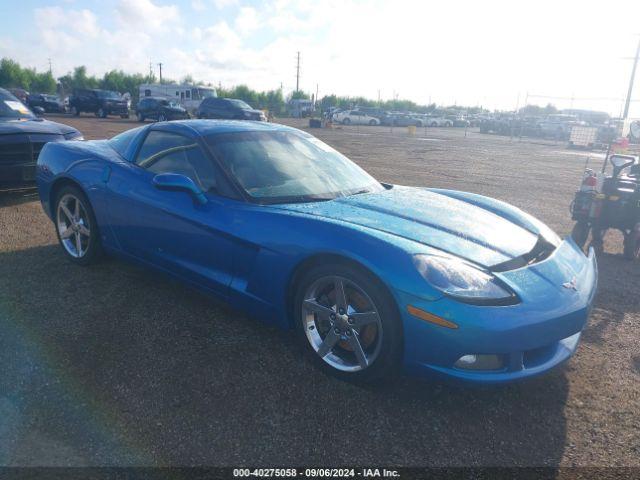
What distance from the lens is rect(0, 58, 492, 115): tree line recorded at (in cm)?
6700

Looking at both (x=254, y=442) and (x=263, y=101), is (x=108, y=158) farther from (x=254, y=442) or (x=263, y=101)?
(x=263, y=101)

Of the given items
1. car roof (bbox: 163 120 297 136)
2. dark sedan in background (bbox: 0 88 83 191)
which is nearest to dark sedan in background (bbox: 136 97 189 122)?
dark sedan in background (bbox: 0 88 83 191)

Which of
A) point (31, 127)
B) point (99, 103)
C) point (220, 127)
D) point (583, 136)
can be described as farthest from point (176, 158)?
point (99, 103)

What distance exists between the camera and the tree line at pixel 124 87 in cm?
6700

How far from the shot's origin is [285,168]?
3.61 metres

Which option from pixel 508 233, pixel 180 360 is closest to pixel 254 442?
pixel 180 360

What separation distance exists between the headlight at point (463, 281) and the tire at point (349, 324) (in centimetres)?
24

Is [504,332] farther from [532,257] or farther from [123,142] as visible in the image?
[123,142]

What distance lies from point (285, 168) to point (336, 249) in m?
1.16

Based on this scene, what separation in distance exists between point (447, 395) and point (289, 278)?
3.61 feet

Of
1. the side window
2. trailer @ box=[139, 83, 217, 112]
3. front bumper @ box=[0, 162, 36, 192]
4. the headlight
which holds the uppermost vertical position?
trailer @ box=[139, 83, 217, 112]

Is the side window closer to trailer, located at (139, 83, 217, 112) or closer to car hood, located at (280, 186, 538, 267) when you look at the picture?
car hood, located at (280, 186, 538, 267)

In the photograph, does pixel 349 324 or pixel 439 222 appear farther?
pixel 439 222

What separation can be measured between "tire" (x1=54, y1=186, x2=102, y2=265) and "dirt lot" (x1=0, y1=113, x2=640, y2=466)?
0.48 metres
